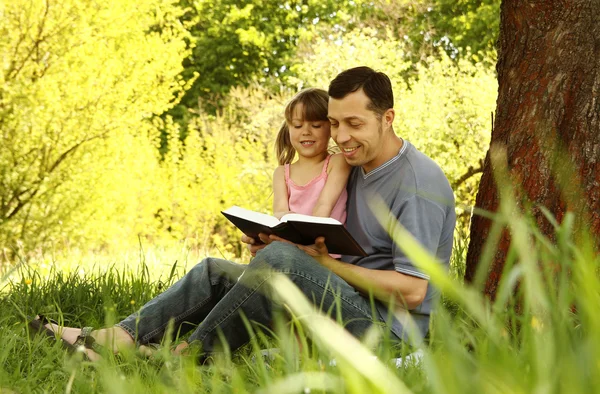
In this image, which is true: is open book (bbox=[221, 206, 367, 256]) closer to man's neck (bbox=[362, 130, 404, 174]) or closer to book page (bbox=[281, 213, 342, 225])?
book page (bbox=[281, 213, 342, 225])

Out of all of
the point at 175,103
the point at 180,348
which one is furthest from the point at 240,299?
the point at 175,103

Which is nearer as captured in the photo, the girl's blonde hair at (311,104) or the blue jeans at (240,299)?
the blue jeans at (240,299)

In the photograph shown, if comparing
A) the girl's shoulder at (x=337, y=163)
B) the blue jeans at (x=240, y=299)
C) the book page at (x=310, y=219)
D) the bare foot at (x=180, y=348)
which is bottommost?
the bare foot at (x=180, y=348)

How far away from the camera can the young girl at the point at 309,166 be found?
326 centimetres

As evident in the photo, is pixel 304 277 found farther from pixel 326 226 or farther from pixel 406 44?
pixel 406 44

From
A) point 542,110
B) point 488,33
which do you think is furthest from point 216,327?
point 488,33

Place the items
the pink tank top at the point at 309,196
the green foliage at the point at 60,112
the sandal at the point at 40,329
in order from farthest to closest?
the green foliage at the point at 60,112
the pink tank top at the point at 309,196
the sandal at the point at 40,329

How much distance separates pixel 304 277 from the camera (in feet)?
8.82

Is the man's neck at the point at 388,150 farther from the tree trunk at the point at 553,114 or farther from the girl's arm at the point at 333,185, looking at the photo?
the tree trunk at the point at 553,114

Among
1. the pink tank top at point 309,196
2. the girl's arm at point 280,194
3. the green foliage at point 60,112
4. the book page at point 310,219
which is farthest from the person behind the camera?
the green foliage at point 60,112

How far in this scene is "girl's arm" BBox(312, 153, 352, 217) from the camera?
3148mm

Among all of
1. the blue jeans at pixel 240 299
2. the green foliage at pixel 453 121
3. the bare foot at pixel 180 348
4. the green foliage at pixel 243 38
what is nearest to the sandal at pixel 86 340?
the blue jeans at pixel 240 299

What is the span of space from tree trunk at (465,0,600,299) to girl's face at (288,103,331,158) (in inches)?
28.7

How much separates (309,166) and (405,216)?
848 millimetres
